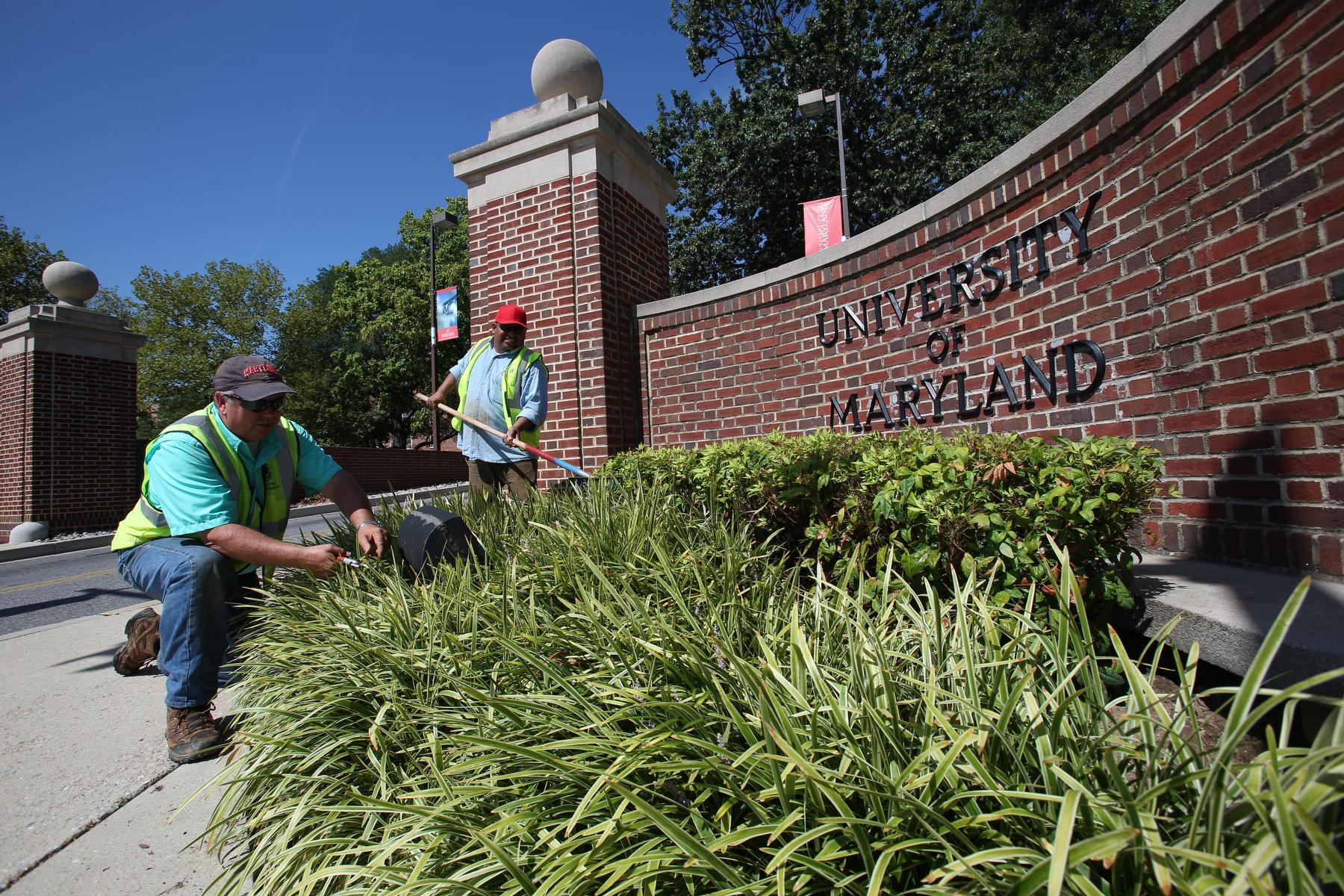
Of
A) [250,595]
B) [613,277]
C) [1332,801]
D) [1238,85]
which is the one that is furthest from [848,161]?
[1332,801]

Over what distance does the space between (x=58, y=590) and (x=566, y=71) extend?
748 centimetres

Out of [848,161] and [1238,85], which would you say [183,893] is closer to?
[1238,85]

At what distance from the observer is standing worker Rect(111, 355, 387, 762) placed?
2.84 m

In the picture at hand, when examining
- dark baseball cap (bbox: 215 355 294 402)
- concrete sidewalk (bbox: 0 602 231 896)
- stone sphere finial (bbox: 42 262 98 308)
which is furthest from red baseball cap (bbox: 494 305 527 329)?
stone sphere finial (bbox: 42 262 98 308)

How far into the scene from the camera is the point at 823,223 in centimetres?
1228

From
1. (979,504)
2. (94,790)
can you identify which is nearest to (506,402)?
(94,790)

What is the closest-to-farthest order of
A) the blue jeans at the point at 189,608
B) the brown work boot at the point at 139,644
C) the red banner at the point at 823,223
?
the blue jeans at the point at 189,608 → the brown work boot at the point at 139,644 → the red banner at the point at 823,223

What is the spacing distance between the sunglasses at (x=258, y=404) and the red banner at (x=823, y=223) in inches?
408

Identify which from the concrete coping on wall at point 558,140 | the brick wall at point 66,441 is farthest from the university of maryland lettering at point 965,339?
the brick wall at point 66,441

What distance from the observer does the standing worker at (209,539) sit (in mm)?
2842

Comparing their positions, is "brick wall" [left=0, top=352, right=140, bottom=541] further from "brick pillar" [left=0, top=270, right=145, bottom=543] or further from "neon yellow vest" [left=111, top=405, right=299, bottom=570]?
"neon yellow vest" [left=111, top=405, right=299, bottom=570]

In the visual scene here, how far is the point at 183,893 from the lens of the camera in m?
1.95

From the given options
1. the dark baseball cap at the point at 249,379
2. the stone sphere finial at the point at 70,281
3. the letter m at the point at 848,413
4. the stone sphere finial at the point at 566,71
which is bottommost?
the letter m at the point at 848,413

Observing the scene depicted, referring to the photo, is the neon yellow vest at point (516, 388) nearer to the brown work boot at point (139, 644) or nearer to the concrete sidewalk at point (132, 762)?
the brown work boot at point (139, 644)
